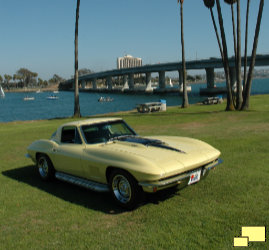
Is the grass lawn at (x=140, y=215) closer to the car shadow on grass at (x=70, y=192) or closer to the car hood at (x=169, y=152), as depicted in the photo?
the car shadow on grass at (x=70, y=192)

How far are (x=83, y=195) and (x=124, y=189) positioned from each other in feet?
4.16

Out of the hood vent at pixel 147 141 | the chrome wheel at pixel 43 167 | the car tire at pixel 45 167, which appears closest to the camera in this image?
the hood vent at pixel 147 141

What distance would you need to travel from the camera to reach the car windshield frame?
20.9ft

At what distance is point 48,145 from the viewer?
23.0ft

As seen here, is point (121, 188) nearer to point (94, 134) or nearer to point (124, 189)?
point (124, 189)

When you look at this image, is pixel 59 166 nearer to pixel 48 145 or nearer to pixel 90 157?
pixel 48 145

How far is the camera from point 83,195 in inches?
241

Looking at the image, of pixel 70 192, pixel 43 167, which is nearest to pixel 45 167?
pixel 43 167

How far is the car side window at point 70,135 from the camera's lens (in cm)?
651

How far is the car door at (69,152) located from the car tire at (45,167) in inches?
9.9

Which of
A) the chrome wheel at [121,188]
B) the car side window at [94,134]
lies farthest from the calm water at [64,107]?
the chrome wheel at [121,188]

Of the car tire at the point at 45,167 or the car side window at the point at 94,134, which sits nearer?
the car side window at the point at 94,134

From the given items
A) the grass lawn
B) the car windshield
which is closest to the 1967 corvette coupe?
the car windshield

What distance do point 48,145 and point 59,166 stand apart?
0.66 meters
